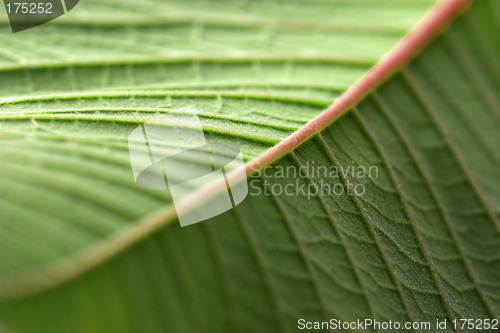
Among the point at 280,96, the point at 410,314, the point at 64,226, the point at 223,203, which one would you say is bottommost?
the point at 410,314

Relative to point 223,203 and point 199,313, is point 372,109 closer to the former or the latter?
point 223,203

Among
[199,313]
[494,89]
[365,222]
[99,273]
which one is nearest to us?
[365,222]

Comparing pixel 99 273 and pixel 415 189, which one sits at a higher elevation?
pixel 99 273

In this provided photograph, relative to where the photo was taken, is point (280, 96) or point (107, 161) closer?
point (280, 96)

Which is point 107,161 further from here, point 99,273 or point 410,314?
point 410,314

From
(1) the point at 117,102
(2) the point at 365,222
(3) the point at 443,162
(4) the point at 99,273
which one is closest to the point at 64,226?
(4) the point at 99,273

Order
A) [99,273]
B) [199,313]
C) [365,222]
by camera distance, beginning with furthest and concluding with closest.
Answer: [99,273] < [199,313] < [365,222]
